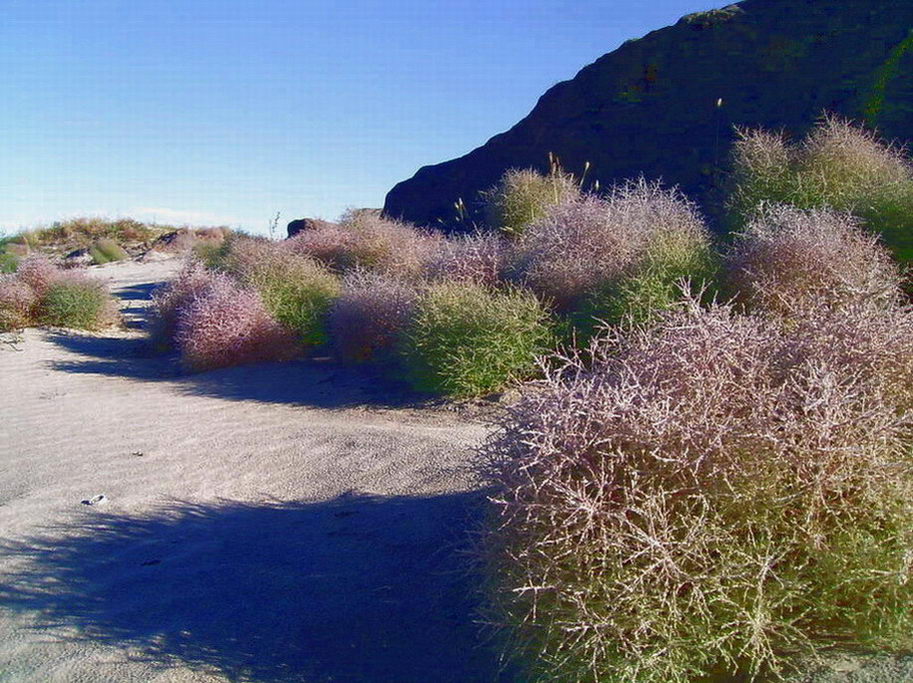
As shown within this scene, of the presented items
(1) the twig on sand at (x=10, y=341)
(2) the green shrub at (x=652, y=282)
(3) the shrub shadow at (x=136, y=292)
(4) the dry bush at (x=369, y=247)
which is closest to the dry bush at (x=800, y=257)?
(2) the green shrub at (x=652, y=282)

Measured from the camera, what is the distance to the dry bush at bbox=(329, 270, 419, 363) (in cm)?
1039

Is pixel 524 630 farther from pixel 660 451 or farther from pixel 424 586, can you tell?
pixel 424 586

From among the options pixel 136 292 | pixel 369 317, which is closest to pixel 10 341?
pixel 369 317

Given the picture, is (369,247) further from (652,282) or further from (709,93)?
(709,93)

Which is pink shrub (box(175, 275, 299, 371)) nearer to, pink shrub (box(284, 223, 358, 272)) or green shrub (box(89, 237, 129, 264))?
pink shrub (box(284, 223, 358, 272))

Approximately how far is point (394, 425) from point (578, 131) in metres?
14.1

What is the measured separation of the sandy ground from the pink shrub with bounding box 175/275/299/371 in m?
2.00

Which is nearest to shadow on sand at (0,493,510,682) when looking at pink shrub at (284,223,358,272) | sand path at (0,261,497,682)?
sand path at (0,261,497,682)

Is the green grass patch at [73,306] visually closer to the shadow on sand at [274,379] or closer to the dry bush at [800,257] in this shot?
the shadow on sand at [274,379]

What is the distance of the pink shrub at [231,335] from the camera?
11.8 metres

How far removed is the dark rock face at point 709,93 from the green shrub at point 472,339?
605cm

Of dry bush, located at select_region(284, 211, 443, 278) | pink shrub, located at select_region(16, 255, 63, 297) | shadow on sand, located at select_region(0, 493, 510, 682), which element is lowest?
shadow on sand, located at select_region(0, 493, 510, 682)

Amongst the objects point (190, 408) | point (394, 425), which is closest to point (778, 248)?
point (394, 425)

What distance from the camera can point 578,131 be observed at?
20344 millimetres
